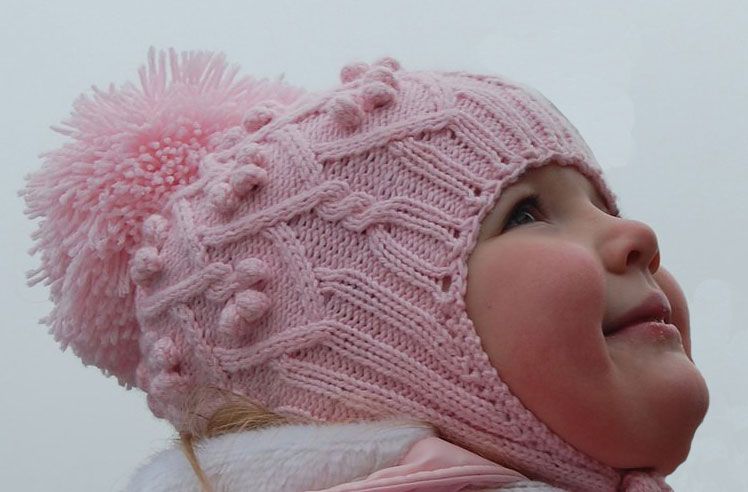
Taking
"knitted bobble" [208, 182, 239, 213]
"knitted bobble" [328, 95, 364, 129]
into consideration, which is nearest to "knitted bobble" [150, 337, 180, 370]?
"knitted bobble" [208, 182, 239, 213]

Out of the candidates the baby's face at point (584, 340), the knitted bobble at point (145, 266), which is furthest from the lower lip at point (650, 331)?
the knitted bobble at point (145, 266)

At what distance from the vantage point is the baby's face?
66 cm

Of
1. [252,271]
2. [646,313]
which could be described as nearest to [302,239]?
[252,271]

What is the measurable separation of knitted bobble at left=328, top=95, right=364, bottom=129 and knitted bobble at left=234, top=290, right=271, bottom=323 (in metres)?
0.15

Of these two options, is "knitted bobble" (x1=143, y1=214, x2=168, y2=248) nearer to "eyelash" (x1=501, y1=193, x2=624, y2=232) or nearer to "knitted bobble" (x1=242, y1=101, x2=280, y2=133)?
"knitted bobble" (x1=242, y1=101, x2=280, y2=133)

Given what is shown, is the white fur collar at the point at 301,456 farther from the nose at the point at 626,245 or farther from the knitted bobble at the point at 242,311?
the nose at the point at 626,245

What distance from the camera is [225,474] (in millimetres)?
669

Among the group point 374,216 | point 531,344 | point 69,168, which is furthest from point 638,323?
point 69,168

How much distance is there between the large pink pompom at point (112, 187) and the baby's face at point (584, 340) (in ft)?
0.91

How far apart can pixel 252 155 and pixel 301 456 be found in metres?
0.24

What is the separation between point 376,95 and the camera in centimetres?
75

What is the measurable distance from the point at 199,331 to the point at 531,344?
10.1 inches

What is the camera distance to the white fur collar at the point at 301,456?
65 centimetres

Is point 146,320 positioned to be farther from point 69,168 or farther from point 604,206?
point 604,206
